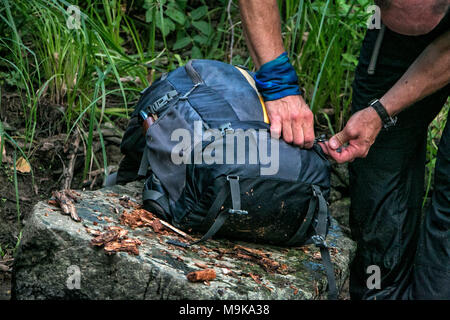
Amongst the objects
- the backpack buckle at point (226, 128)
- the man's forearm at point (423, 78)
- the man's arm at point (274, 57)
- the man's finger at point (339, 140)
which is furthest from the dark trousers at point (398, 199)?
the backpack buckle at point (226, 128)

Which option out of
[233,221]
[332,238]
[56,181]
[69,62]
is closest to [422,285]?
[332,238]

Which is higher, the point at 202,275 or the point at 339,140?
the point at 339,140

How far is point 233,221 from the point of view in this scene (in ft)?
6.10

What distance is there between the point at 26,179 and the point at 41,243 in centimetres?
101

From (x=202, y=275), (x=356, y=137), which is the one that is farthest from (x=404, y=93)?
(x=202, y=275)

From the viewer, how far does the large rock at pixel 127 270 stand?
5.48 feet

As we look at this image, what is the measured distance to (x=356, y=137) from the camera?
2.17 metres

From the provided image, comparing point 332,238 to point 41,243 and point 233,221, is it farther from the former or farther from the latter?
point 41,243

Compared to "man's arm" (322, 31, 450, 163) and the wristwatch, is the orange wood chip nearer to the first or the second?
"man's arm" (322, 31, 450, 163)

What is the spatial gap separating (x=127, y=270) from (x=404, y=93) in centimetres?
127

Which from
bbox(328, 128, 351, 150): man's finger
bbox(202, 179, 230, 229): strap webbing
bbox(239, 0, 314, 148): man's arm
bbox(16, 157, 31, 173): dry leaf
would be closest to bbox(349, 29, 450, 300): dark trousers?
bbox(328, 128, 351, 150): man's finger

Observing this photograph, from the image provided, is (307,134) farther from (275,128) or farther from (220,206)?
(220,206)

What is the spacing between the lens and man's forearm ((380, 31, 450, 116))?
6.37ft

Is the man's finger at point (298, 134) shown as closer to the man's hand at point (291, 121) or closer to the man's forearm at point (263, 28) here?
the man's hand at point (291, 121)
